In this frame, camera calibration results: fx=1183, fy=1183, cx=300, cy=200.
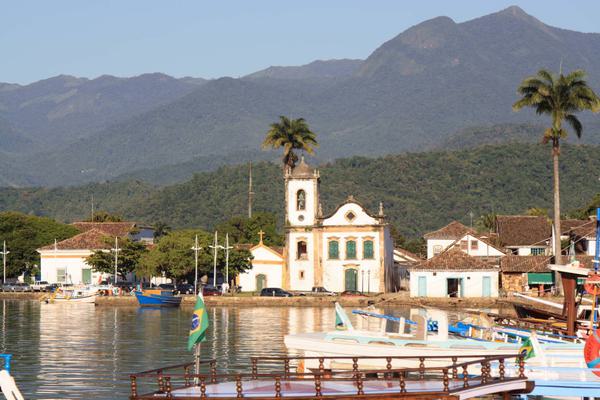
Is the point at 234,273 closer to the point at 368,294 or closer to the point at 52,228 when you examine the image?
the point at 368,294

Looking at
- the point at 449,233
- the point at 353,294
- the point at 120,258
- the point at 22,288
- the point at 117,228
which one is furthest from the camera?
the point at 117,228

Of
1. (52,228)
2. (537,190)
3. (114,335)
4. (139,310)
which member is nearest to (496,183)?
(537,190)

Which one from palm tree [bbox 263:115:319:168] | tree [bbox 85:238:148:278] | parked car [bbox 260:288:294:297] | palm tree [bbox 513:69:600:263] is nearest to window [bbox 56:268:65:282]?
tree [bbox 85:238:148:278]

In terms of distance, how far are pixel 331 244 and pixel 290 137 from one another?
1612 cm

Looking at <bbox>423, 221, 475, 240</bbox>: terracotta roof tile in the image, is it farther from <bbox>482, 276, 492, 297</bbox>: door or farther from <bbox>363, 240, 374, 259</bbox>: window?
<bbox>482, 276, 492, 297</bbox>: door

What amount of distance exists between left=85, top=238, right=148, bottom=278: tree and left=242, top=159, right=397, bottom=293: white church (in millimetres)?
14310

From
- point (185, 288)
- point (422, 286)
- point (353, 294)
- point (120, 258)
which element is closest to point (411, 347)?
point (422, 286)

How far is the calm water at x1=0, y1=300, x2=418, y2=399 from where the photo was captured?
42.3 metres

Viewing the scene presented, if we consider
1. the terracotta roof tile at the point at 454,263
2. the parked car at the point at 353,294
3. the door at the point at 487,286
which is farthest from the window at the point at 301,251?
the door at the point at 487,286

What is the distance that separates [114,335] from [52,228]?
68.8m

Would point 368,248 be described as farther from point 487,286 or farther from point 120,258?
point 120,258

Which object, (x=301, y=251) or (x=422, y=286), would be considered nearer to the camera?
(x=422, y=286)

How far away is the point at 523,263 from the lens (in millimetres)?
97500

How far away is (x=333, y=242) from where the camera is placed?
99.1 m
